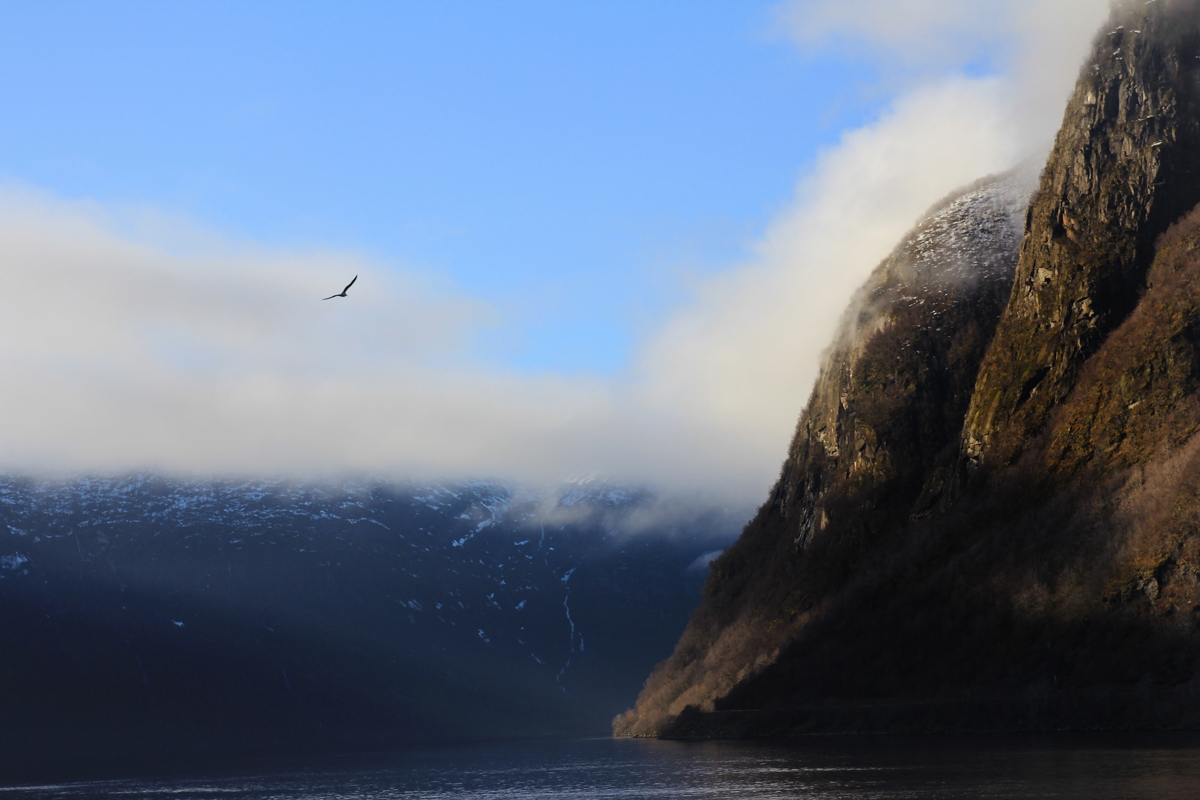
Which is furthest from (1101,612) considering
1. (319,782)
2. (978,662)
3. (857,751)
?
(319,782)

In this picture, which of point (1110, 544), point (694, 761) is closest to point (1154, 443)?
point (1110, 544)

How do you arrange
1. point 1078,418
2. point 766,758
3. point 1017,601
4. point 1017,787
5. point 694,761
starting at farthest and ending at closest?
point 1078,418
point 1017,601
point 694,761
point 766,758
point 1017,787

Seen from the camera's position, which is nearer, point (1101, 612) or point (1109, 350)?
point (1101, 612)

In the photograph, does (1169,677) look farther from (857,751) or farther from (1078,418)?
(1078,418)

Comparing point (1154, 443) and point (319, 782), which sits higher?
point (1154, 443)

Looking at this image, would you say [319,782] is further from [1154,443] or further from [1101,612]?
[1154,443]

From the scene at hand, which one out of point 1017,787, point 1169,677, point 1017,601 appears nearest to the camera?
point 1017,787

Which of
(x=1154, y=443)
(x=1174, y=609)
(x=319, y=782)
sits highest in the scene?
(x=1154, y=443)
